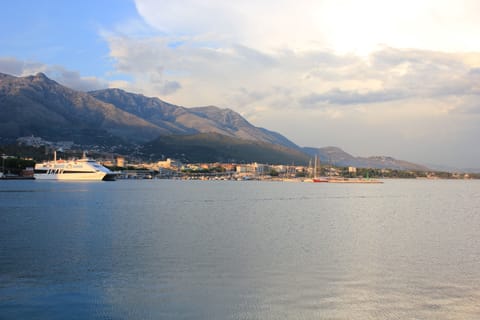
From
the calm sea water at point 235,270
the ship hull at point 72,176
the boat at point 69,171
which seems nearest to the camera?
the calm sea water at point 235,270

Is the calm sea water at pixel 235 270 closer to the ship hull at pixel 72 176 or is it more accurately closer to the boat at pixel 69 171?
the ship hull at pixel 72 176

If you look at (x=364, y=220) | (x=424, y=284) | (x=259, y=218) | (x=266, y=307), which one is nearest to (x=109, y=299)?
(x=266, y=307)

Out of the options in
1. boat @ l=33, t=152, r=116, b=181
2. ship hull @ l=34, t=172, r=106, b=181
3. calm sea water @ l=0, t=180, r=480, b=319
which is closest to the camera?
calm sea water @ l=0, t=180, r=480, b=319

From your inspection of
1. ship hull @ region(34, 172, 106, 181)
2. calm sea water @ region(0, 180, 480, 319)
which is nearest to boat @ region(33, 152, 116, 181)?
ship hull @ region(34, 172, 106, 181)

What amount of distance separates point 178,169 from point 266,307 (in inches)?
7275

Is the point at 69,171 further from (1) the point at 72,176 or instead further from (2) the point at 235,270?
(2) the point at 235,270

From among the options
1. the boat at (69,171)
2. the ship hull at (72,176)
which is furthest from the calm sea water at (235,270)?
the boat at (69,171)

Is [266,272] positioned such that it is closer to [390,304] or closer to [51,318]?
[390,304]

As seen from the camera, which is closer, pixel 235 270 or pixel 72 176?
pixel 235 270

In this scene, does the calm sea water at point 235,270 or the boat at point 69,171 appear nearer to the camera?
the calm sea water at point 235,270

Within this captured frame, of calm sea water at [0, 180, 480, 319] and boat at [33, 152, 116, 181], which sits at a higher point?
boat at [33, 152, 116, 181]

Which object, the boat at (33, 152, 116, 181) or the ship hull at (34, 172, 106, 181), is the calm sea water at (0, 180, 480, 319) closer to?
the ship hull at (34, 172, 106, 181)

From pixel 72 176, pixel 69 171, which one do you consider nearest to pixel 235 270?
pixel 72 176

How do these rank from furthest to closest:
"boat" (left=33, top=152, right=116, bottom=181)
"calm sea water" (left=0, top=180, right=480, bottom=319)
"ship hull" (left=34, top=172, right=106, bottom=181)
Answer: "boat" (left=33, top=152, right=116, bottom=181), "ship hull" (left=34, top=172, right=106, bottom=181), "calm sea water" (left=0, top=180, right=480, bottom=319)
